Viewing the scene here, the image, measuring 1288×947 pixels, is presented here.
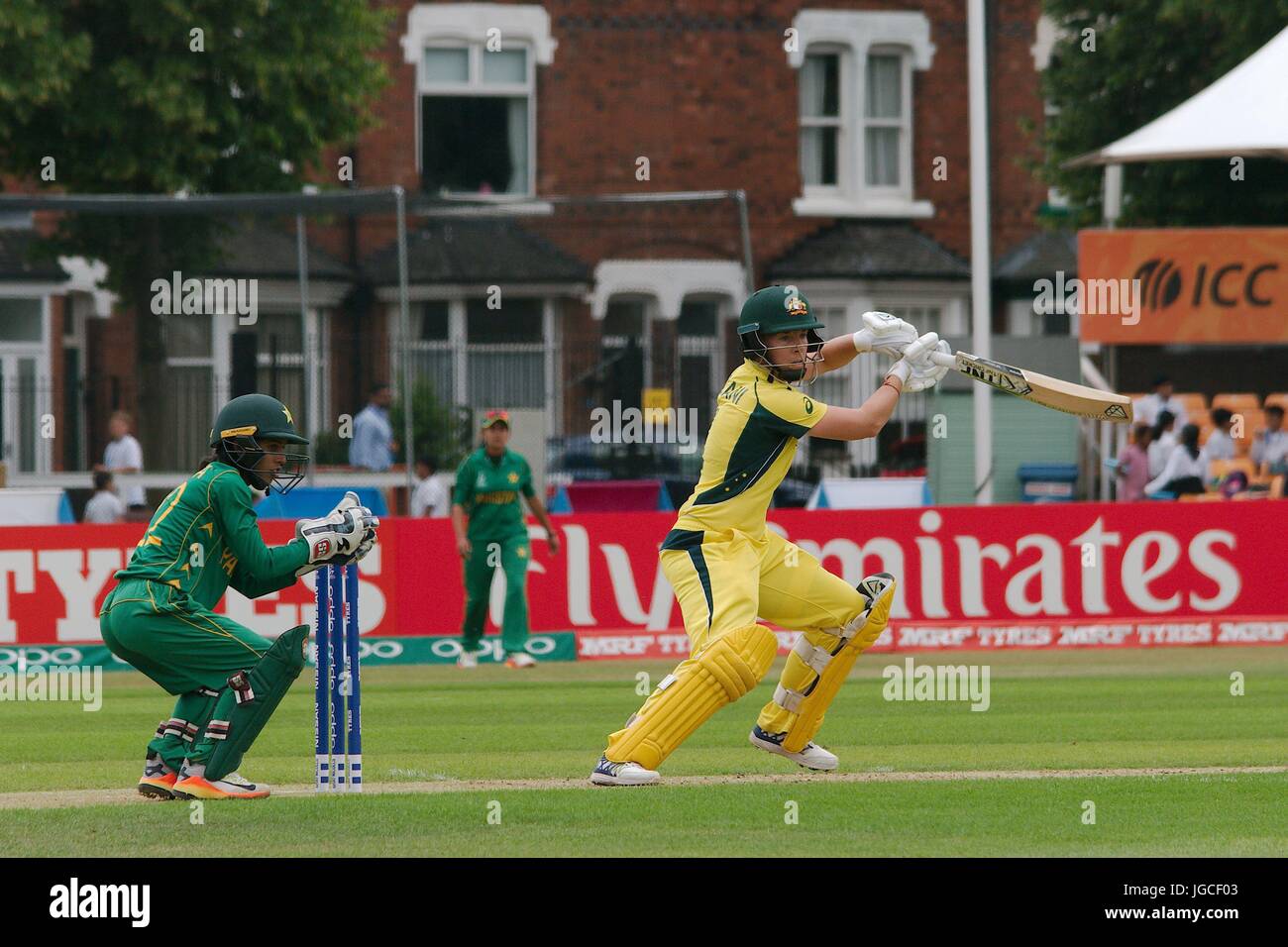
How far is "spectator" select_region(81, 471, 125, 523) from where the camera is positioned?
19.6m

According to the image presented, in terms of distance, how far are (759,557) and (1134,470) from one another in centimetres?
1384

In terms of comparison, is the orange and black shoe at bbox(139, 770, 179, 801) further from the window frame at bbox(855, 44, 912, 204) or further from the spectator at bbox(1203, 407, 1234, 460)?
the window frame at bbox(855, 44, 912, 204)

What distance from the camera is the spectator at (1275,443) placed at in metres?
21.7

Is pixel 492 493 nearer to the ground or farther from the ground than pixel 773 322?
nearer to the ground

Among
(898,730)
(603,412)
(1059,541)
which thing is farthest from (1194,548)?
(603,412)

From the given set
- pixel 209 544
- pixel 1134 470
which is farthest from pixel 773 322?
pixel 1134 470

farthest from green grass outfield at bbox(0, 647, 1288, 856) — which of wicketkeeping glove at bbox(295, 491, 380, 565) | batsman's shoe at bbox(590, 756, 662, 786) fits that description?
wicketkeeping glove at bbox(295, 491, 380, 565)

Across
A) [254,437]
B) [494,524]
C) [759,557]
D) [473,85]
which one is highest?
[473,85]

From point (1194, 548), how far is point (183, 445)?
1189 cm

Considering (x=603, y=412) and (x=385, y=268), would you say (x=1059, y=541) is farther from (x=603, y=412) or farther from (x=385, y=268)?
(x=385, y=268)

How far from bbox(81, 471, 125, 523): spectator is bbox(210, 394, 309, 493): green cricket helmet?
449 inches

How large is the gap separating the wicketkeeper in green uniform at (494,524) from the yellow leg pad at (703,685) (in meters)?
7.75

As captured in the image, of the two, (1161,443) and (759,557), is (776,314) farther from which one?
(1161,443)

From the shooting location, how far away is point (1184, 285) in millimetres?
23688
